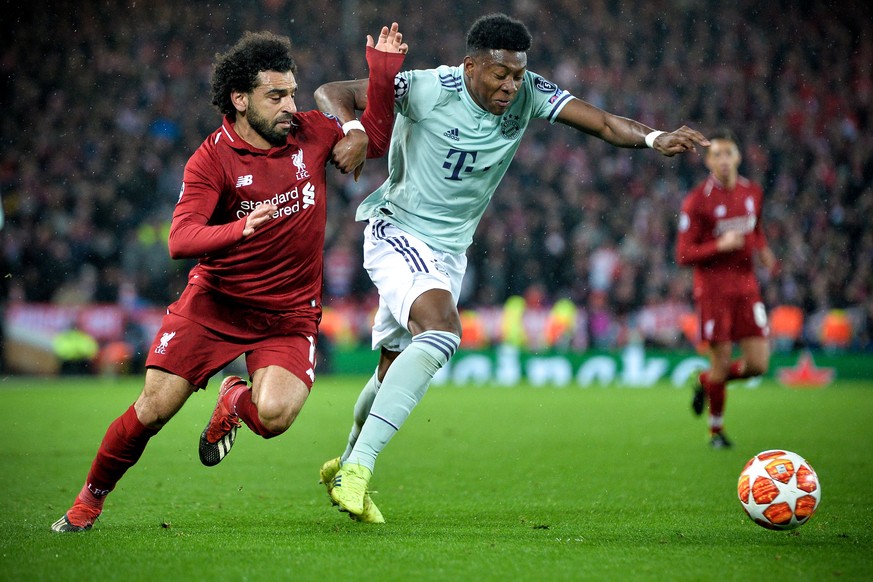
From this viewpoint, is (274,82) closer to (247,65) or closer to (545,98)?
(247,65)

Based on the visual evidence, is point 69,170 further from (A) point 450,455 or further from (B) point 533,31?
(A) point 450,455

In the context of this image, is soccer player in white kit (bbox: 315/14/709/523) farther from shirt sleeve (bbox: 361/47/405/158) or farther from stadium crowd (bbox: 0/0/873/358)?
stadium crowd (bbox: 0/0/873/358)

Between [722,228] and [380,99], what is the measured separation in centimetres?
490

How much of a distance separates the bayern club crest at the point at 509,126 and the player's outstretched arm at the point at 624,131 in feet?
0.85

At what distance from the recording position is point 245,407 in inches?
201

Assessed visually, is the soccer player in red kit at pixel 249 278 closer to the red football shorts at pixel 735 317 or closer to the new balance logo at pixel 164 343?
the new balance logo at pixel 164 343

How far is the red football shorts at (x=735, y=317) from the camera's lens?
9.45 metres

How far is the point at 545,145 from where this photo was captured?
23.3 meters

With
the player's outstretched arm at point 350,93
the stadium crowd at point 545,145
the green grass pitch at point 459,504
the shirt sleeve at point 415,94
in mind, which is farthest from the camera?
the stadium crowd at point 545,145

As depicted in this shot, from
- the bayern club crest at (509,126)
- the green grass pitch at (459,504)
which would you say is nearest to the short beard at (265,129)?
the bayern club crest at (509,126)

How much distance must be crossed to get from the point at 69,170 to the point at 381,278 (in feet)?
55.3

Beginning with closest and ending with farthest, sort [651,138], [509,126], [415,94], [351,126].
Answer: [351,126] < [651,138] < [415,94] < [509,126]

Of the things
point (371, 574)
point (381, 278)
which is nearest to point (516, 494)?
point (381, 278)

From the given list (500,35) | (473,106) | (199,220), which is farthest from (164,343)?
(500,35)
